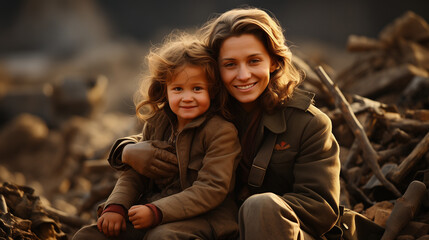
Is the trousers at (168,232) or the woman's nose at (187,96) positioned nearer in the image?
the trousers at (168,232)

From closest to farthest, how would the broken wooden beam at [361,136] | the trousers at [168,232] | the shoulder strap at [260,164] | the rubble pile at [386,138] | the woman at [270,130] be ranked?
the trousers at [168,232] < the woman at [270,130] < the shoulder strap at [260,164] < the rubble pile at [386,138] < the broken wooden beam at [361,136]

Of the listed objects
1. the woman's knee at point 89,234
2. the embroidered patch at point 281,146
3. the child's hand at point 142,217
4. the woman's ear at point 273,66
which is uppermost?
the woman's ear at point 273,66

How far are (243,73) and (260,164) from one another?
18.8 inches

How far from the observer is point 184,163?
2279 millimetres

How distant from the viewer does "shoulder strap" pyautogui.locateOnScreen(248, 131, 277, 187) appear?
2250 mm

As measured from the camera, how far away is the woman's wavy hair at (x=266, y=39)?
2318mm

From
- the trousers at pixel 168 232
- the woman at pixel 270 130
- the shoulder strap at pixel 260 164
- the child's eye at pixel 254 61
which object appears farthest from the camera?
the child's eye at pixel 254 61

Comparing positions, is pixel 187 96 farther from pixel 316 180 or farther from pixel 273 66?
pixel 316 180

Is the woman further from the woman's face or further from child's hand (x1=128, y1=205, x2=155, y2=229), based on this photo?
child's hand (x1=128, y1=205, x2=155, y2=229)

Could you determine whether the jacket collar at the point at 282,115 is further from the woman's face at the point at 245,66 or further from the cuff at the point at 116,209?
the cuff at the point at 116,209

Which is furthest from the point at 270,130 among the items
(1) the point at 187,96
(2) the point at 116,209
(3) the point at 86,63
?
(3) the point at 86,63

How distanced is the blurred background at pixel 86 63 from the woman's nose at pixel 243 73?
1.58 metres

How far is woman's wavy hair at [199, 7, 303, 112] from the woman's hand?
569mm

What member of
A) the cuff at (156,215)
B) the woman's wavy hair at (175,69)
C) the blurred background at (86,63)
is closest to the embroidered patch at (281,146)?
the woman's wavy hair at (175,69)
